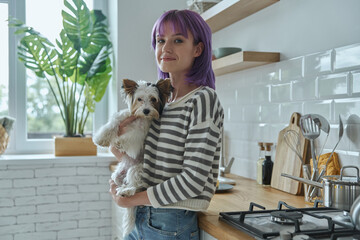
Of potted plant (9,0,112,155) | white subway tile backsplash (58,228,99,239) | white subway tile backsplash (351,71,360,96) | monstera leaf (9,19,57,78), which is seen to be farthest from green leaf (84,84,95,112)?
white subway tile backsplash (351,71,360,96)

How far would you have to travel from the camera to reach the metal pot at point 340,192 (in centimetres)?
128

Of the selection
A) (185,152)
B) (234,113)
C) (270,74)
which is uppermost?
(270,74)

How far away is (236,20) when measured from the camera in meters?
2.41

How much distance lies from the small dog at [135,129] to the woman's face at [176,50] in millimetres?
64

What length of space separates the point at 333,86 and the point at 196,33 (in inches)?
28.0

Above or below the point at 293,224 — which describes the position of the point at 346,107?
above

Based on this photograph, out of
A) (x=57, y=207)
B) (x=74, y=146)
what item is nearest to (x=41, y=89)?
(x=74, y=146)

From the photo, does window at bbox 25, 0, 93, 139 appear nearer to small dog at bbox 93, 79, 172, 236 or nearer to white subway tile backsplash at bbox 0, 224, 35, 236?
white subway tile backsplash at bbox 0, 224, 35, 236

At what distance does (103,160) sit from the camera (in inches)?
106

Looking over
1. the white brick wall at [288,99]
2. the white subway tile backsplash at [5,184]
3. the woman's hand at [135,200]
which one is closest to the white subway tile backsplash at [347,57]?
the white brick wall at [288,99]

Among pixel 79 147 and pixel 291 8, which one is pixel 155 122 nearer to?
pixel 291 8

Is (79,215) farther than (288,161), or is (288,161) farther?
(79,215)

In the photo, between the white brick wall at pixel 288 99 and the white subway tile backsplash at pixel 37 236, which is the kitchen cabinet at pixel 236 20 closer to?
the white brick wall at pixel 288 99

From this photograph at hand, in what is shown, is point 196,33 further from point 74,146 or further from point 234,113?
point 74,146
